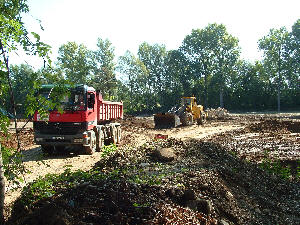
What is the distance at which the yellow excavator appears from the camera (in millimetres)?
23047

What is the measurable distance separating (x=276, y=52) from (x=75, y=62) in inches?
1594

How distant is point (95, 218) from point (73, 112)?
24.1 feet

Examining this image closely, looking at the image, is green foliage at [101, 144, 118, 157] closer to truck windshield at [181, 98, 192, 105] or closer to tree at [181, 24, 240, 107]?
truck windshield at [181, 98, 192, 105]

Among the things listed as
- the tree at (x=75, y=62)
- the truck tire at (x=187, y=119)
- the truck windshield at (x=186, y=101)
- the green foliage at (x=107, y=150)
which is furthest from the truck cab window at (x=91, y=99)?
the tree at (x=75, y=62)

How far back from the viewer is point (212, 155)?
8883 mm

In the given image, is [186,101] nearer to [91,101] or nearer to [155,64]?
[91,101]

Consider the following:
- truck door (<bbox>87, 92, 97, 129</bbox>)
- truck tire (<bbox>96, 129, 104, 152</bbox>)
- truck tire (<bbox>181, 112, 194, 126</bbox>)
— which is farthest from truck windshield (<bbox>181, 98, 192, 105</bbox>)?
truck door (<bbox>87, 92, 97, 129</bbox>)

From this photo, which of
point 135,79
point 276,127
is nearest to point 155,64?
point 135,79

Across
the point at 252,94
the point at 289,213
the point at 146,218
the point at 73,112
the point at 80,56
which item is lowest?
the point at 289,213

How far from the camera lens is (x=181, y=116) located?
23500mm

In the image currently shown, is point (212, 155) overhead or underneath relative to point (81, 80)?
underneath

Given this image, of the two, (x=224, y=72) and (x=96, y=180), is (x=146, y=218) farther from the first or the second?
(x=224, y=72)

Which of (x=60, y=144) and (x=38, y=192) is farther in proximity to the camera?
(x=60, y=144)

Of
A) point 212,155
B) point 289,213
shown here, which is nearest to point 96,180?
point 289,213
